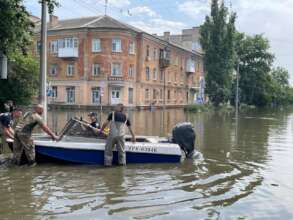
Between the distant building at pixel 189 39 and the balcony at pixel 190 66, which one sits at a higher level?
the distant building at pixel 189 39

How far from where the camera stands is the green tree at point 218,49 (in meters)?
54.1

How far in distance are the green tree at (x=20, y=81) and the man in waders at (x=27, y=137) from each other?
401 inches

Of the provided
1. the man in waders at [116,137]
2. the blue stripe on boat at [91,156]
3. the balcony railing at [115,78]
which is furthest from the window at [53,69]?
the man in waders at [116,137]

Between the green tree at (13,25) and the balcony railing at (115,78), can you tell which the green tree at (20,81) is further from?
the balcony railing at (115,78)

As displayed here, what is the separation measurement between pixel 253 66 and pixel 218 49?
1048 inches

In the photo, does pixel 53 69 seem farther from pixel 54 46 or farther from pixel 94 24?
pixel 94 24

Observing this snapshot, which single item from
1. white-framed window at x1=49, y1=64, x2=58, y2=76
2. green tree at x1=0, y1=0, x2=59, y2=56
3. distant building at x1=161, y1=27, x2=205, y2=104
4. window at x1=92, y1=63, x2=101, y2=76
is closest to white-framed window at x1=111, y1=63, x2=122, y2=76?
window at x1=92, y1=63, x2=101, y2=76

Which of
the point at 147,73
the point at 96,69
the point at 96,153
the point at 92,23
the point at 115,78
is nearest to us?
the point at 96,153

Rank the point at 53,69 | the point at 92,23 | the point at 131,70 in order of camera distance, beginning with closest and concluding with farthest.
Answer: the point at 92,23, the point at 131,70, the point at 53,69

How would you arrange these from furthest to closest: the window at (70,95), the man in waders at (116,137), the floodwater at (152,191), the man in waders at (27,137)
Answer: the window at (70,95) < the man in waders at (116,137) < the man in waders at (27,137) < the floodwater at (152,191)

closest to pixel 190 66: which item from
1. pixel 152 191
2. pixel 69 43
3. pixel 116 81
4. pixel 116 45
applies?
pixel 116 45

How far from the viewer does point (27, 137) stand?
995 centimetres

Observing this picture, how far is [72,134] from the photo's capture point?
1118cm

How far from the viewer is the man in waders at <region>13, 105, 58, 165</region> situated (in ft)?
32.6
